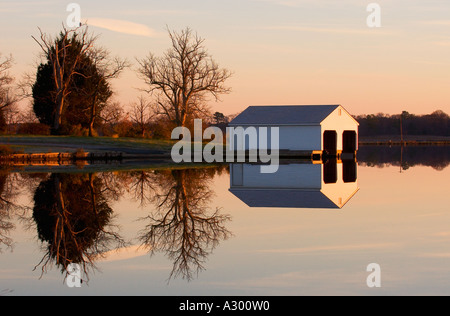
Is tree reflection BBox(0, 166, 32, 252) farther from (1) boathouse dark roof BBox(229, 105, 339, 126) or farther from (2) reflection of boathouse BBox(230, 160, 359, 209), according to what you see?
(1) boathouse dark roof BBox(229, 105, 339, 126)

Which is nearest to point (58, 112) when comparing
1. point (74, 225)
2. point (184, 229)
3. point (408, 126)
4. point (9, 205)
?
point (9, 205)

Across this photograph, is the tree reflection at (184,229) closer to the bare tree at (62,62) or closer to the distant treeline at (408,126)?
the bare tree at (62,62)

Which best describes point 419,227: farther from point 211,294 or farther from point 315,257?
point 211,294

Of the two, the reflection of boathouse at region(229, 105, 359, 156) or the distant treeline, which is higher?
the distant treeline

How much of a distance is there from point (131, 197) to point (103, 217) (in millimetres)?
4197

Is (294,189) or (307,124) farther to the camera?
(307,124)

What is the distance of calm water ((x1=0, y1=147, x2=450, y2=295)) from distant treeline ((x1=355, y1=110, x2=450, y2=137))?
105 m

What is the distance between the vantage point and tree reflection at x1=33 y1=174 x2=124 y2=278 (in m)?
8.81

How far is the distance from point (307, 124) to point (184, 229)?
104ft

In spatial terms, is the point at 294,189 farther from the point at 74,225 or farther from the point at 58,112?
the point at 58,112

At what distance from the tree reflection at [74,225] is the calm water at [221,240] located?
21mm

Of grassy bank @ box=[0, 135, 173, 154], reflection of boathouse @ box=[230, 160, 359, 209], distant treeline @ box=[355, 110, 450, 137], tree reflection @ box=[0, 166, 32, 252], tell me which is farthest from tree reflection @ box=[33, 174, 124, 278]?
distant treeline @ box=[355, 110, 450, 137]

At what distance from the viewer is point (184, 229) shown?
37.2 feet
